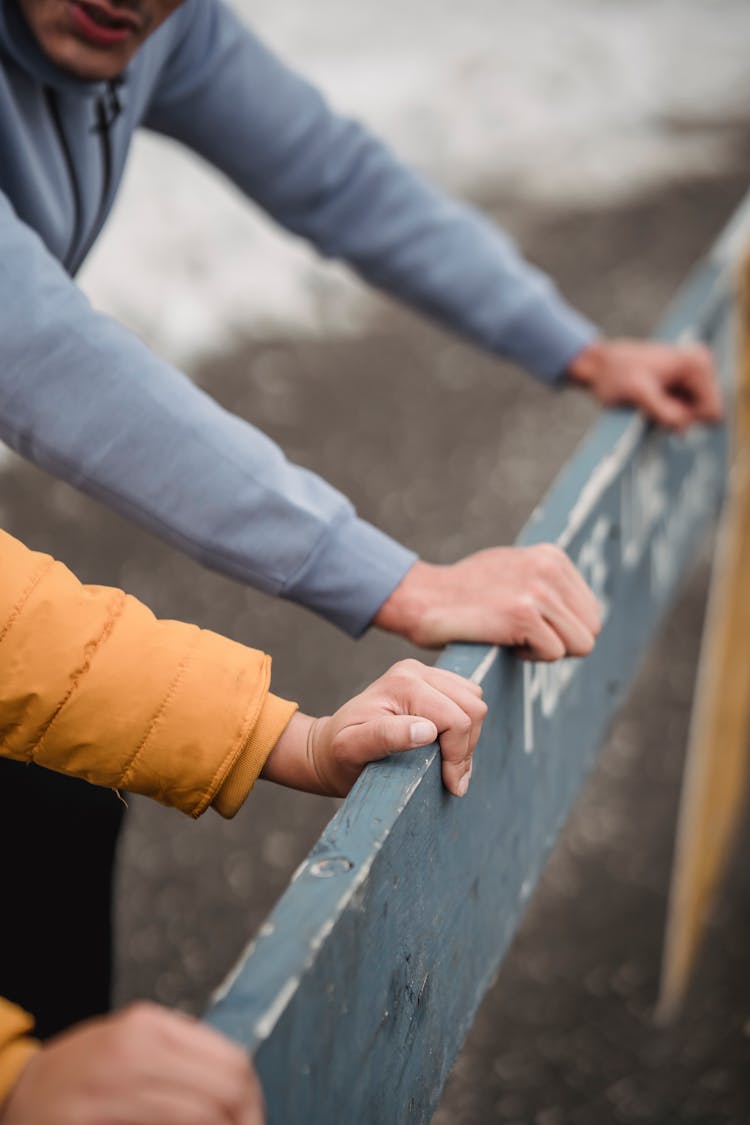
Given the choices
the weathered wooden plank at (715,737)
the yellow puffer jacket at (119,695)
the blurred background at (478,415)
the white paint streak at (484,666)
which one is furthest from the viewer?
the blurred background at (478,415)

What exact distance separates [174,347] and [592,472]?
245 cm

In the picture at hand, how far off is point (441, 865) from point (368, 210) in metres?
0.89

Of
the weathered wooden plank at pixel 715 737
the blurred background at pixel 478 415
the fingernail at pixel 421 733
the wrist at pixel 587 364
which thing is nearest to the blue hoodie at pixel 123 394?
the fingernail at pixel 421 733

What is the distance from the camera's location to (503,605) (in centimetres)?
89

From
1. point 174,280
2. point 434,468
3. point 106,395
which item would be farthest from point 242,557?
point 174,280

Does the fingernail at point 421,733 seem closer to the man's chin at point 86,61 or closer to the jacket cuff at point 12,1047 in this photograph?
the jacket cuff at point 12,1047

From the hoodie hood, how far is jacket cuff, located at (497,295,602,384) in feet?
2.14

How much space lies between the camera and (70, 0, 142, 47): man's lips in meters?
0.90

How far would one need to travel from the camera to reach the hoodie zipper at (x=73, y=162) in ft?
3.24

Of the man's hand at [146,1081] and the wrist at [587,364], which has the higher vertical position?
the wrist at [587,364]

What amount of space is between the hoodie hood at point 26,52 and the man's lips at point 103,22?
0.12ft

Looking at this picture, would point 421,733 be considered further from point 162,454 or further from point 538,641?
point 162,454

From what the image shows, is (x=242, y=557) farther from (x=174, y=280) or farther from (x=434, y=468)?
(x=174, y=280)

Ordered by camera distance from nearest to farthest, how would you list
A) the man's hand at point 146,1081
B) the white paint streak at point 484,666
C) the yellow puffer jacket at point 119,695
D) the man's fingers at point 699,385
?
1. the man's hand at point 146,1081
2. the yellow puffer jacket at point 119,695
3. the white paint streak at point 484,666
4. the man's fingers at point 699,385
